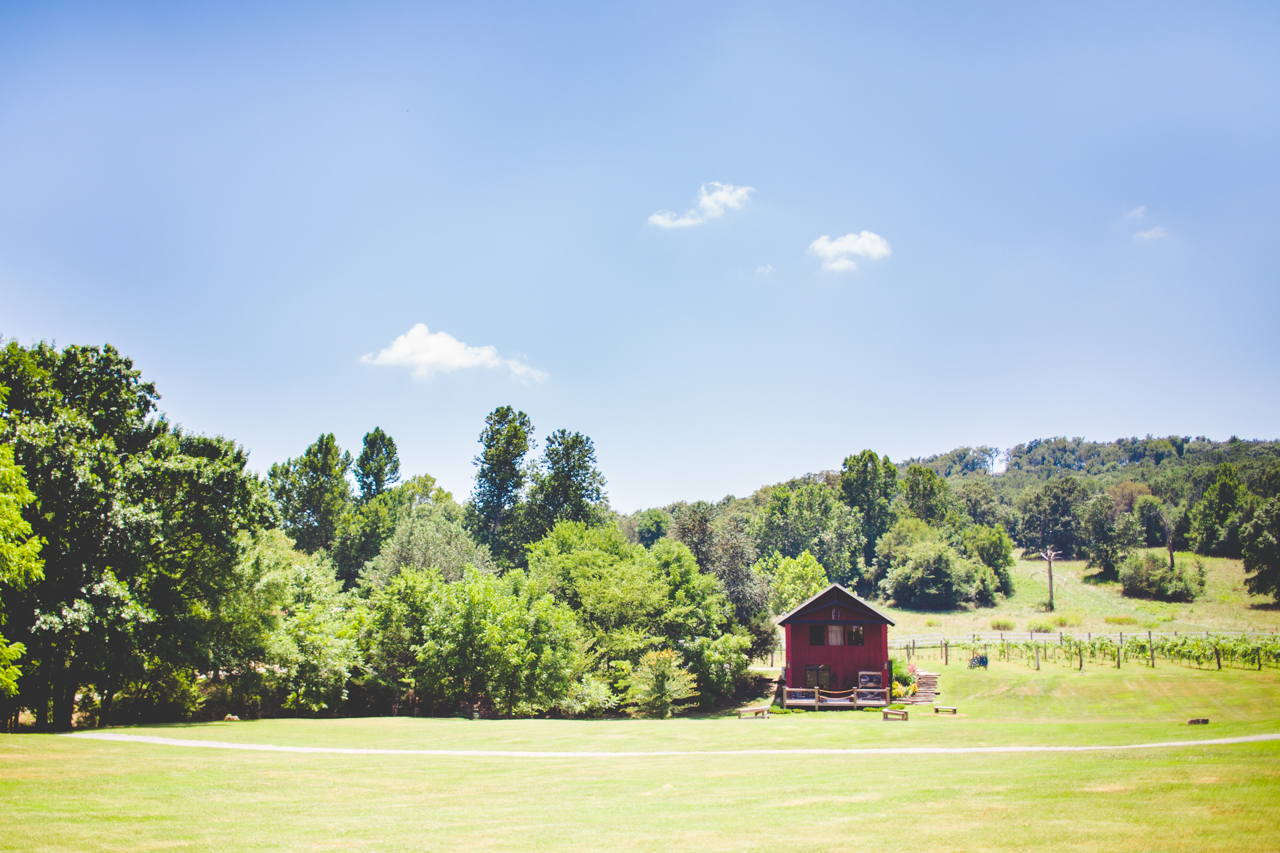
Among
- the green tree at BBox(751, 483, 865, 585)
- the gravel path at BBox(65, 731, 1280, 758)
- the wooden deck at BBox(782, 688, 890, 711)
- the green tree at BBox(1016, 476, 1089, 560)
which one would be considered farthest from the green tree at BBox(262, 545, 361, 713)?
the green tree at BBox(1016, 476, 1089, 560)

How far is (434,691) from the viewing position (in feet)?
115

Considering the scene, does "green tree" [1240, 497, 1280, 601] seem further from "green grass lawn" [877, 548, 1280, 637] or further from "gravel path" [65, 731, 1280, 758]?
"gravel path" [65, 731, 1280, 758]

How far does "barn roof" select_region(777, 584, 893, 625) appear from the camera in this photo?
41.2 m

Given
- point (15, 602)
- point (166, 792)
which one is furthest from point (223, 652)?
point (166, 792)

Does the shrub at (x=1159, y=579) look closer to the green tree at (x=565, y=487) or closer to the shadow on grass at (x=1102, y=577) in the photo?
the shadow on grass at (x=1102, y=577)

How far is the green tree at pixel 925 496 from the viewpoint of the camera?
426ft

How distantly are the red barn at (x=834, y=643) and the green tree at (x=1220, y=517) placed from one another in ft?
334

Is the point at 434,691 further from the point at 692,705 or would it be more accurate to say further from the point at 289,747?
the point at 289,747

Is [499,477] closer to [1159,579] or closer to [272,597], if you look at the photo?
[272,597]

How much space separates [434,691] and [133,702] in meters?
12.5

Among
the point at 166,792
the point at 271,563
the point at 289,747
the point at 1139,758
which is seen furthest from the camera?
the point at 271,563

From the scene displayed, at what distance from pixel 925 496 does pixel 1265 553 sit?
173 ft

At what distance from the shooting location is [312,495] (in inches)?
3002

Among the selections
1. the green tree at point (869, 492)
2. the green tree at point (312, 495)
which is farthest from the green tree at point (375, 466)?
the green tree at point (869, 492)
